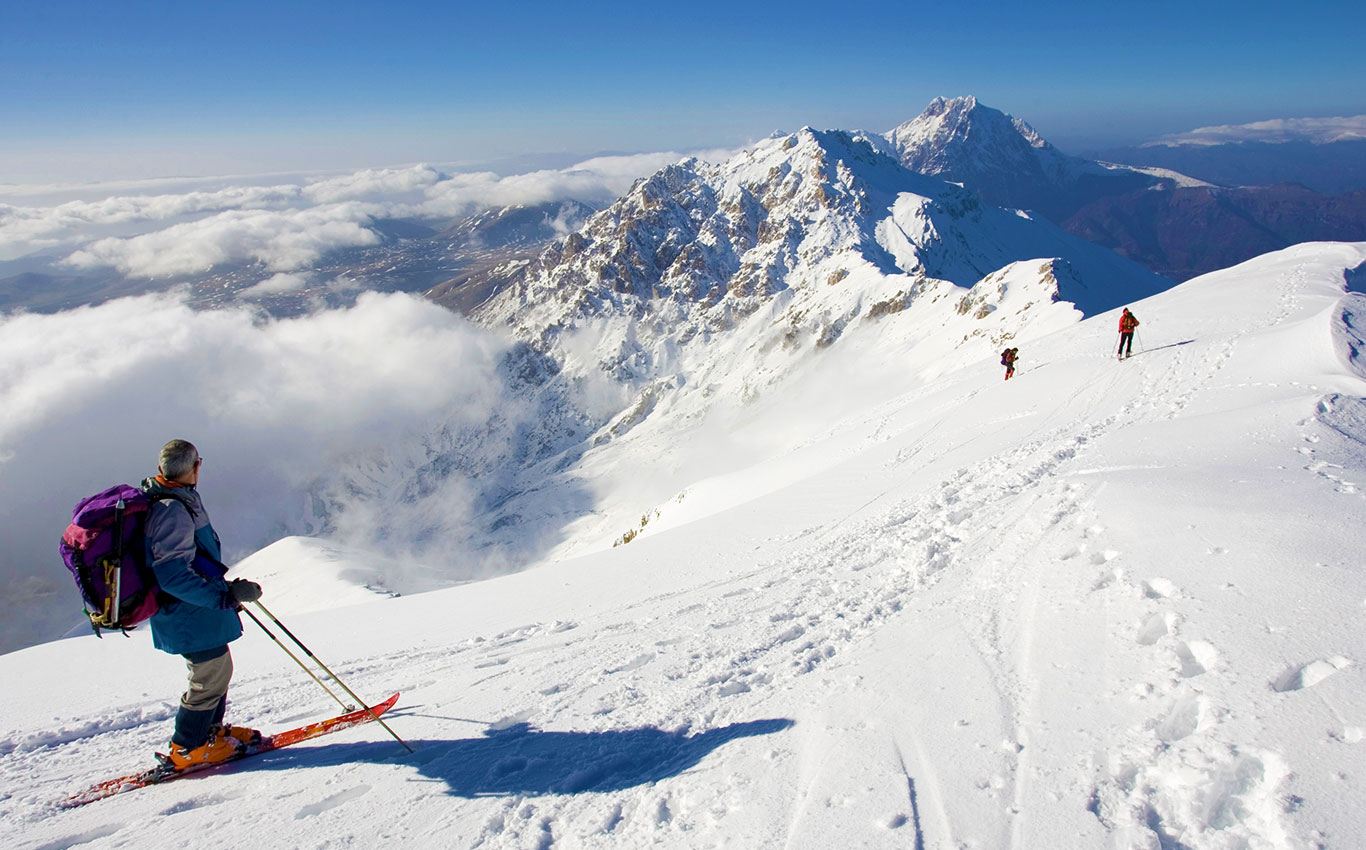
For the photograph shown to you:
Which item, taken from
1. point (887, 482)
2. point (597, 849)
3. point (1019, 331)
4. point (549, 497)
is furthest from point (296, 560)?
point (549, 497)

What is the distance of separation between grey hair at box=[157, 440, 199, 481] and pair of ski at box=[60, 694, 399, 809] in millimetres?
2578

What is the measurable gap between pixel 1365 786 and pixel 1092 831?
142 centimetres

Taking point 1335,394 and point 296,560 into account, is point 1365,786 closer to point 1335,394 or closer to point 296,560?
point 1335,394

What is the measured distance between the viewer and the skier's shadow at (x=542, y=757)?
16.3 ft

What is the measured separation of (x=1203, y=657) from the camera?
4.89 m

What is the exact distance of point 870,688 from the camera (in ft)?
18.4

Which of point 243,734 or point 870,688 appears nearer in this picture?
point 870,688

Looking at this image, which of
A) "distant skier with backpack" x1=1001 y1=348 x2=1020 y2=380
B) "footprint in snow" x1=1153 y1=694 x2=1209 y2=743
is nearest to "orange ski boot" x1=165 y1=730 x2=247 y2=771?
"footprint in snow" x1=1153 y1=694 x2=1209 y2=743

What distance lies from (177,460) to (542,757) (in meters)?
3.80

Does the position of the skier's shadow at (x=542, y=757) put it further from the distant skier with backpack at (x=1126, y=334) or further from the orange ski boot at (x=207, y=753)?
the distant skier with backpack at (x=1126, y=334)

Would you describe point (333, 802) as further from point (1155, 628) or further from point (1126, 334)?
point (1126, 334)

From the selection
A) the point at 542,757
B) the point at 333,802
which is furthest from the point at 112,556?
the point at 542,757

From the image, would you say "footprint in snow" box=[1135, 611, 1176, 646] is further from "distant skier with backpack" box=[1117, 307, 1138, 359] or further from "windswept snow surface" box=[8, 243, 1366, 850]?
"distant skier with backpack" box=[1117, 307, 1138, 359]

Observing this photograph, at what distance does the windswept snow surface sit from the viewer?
159 inches
